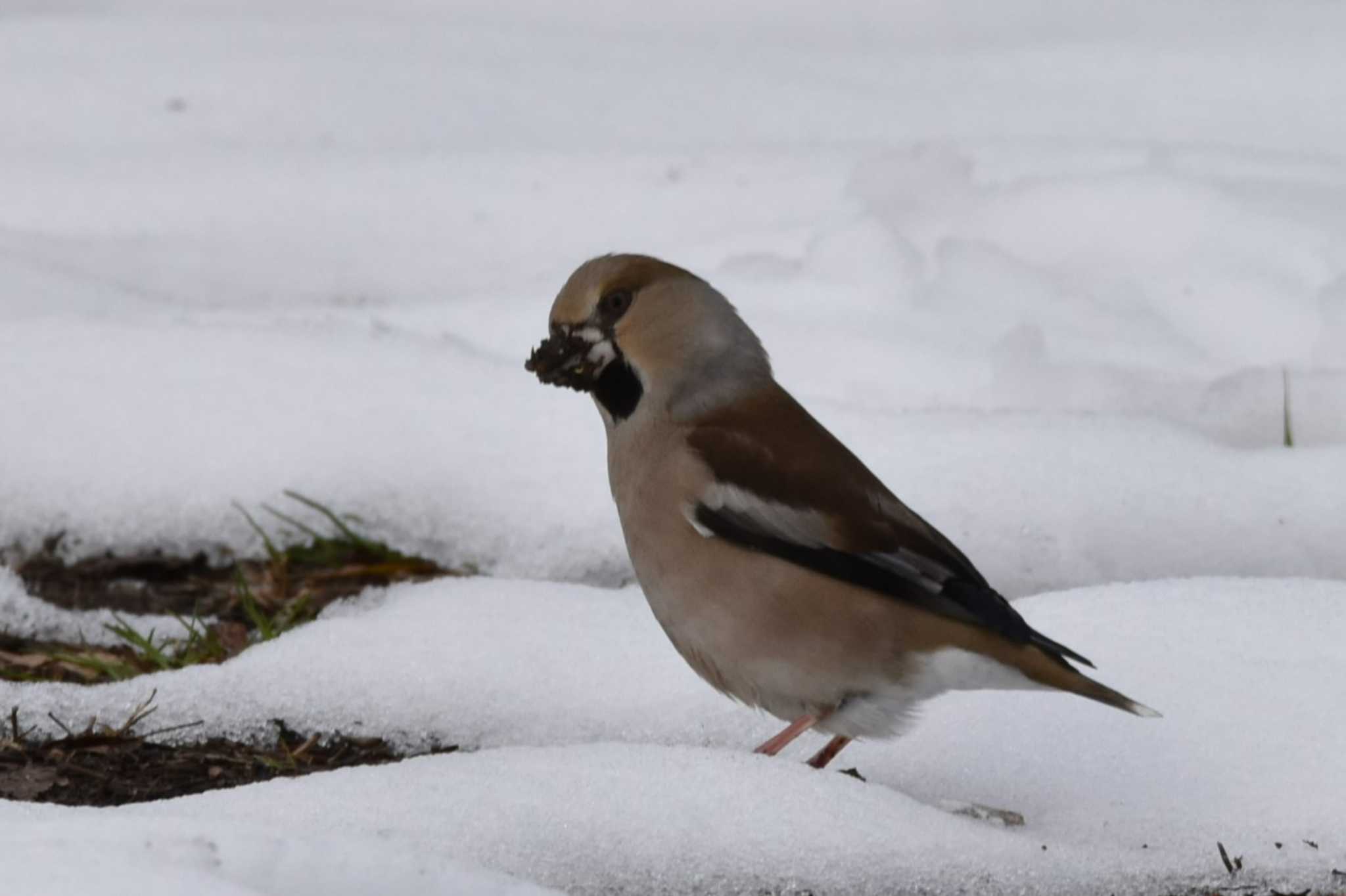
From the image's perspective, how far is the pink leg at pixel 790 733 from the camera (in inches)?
150

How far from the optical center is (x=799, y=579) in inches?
147

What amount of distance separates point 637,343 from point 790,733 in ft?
2.93

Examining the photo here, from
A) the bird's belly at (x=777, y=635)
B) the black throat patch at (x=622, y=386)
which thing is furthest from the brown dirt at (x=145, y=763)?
the black throat patch at (x=622, y=386)

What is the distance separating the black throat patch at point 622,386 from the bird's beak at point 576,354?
0.02 metres

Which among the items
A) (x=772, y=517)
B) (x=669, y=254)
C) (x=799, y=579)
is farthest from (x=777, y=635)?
(x=669, y=254)

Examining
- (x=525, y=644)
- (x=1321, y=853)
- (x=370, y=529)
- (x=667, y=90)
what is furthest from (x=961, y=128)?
(x=1321, y=853)

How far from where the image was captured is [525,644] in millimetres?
4488

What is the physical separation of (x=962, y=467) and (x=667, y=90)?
16.0ft

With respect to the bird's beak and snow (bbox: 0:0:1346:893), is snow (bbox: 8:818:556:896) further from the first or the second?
the bird's beak

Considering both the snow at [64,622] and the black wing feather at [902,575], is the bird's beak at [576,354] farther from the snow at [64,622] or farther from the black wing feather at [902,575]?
the snow at [64,622]

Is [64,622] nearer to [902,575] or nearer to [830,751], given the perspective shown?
[830,751]

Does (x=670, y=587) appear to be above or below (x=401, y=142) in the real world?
below

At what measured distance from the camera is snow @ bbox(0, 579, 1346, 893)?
325 cm

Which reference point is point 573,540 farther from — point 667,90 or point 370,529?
point 667,90
